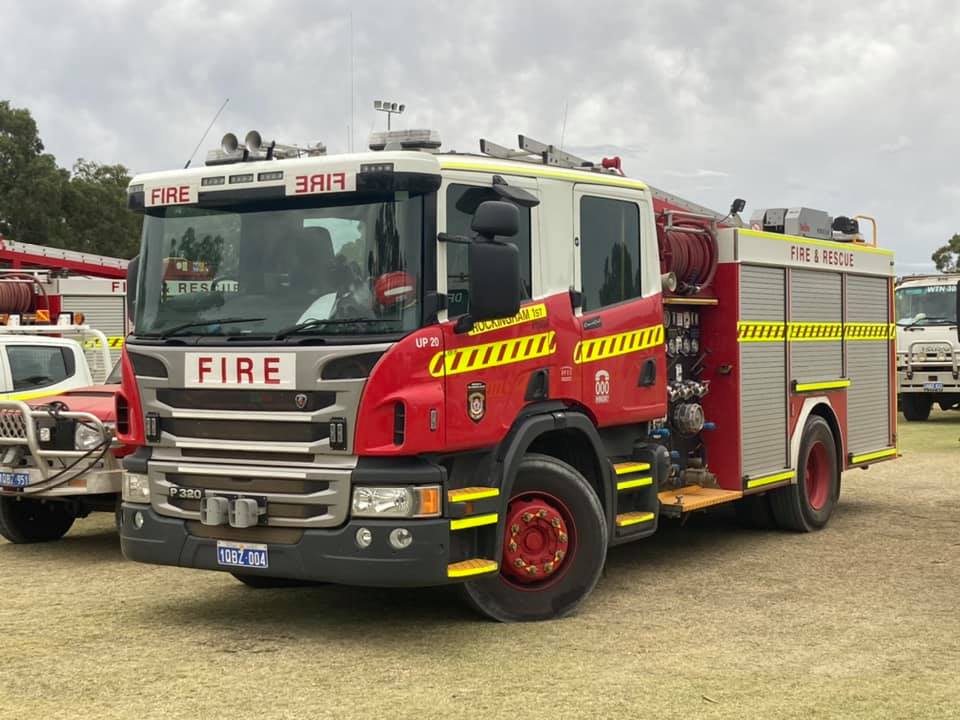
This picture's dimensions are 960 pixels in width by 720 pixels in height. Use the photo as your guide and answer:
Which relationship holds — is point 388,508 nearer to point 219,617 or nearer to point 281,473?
point 281,473

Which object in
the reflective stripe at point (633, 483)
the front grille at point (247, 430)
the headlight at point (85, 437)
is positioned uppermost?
the front grille at point (247, 430)

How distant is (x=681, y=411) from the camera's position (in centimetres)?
921

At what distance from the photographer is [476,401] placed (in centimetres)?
678

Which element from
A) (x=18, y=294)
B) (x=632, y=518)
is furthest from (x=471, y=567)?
(x=18, y=294)

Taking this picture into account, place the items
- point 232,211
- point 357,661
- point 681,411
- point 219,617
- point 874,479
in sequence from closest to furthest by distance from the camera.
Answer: point 357,661, point 232,211, point 219,617, point 681,411, point 874,479

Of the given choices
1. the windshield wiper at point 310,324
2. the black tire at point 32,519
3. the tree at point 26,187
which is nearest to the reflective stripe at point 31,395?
the black tire at point 32,519

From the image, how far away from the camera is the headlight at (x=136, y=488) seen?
7.16 meters

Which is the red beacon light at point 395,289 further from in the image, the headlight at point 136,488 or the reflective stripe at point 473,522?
the headlight at point 136,488

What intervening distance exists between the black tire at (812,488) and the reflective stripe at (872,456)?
1.19 ft

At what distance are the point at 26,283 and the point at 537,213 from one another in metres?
11.8

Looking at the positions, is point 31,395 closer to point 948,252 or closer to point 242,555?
point 242,555

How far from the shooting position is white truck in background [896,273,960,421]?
22062 millimetres

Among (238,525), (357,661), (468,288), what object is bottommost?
(357,661)

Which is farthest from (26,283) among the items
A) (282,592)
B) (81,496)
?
(282,592)
